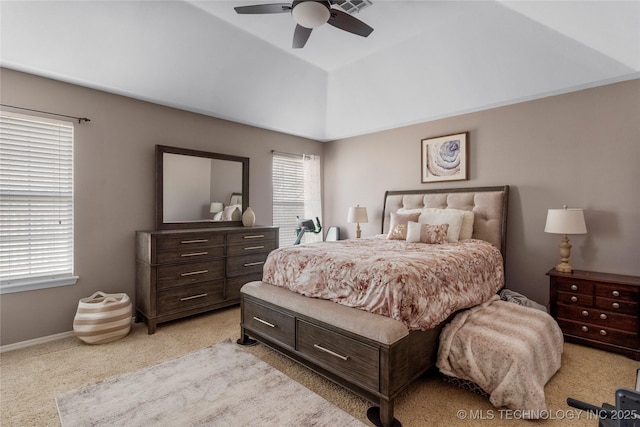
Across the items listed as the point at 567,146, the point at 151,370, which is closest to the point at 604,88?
the point at 567,146

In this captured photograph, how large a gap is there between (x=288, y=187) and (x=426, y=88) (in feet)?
8.25

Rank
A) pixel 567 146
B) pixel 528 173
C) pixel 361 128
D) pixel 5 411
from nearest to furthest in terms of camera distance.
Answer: pixel 5 411, pixel 567 146, pixel 528 173, pixel 361 128

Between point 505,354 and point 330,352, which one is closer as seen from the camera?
point 505,354

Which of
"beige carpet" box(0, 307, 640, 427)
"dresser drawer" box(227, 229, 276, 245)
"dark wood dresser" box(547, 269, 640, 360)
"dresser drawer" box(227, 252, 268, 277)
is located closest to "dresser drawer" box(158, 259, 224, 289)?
"dresser drawer" box(227, 252, 268, 277)

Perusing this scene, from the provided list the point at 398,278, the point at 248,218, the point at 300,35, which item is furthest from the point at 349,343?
the point at 248,218

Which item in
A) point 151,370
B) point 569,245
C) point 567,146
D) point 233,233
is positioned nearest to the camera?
point 151,370

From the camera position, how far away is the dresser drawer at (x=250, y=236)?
3768 mm

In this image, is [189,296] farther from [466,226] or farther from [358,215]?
[466,226]

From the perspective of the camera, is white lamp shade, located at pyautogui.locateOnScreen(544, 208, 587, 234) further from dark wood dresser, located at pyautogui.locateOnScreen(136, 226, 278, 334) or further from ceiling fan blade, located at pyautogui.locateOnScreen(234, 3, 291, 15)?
dark wood dresser, located at pyautogui.locateOnScreen(136, 226, 278, 334)

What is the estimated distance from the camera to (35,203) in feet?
9.57

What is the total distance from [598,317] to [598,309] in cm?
7

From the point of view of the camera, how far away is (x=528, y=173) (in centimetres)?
351

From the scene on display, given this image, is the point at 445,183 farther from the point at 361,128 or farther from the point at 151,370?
the point at 151,370

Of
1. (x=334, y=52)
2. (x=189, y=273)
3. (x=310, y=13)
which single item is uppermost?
(x=334, y=52)
